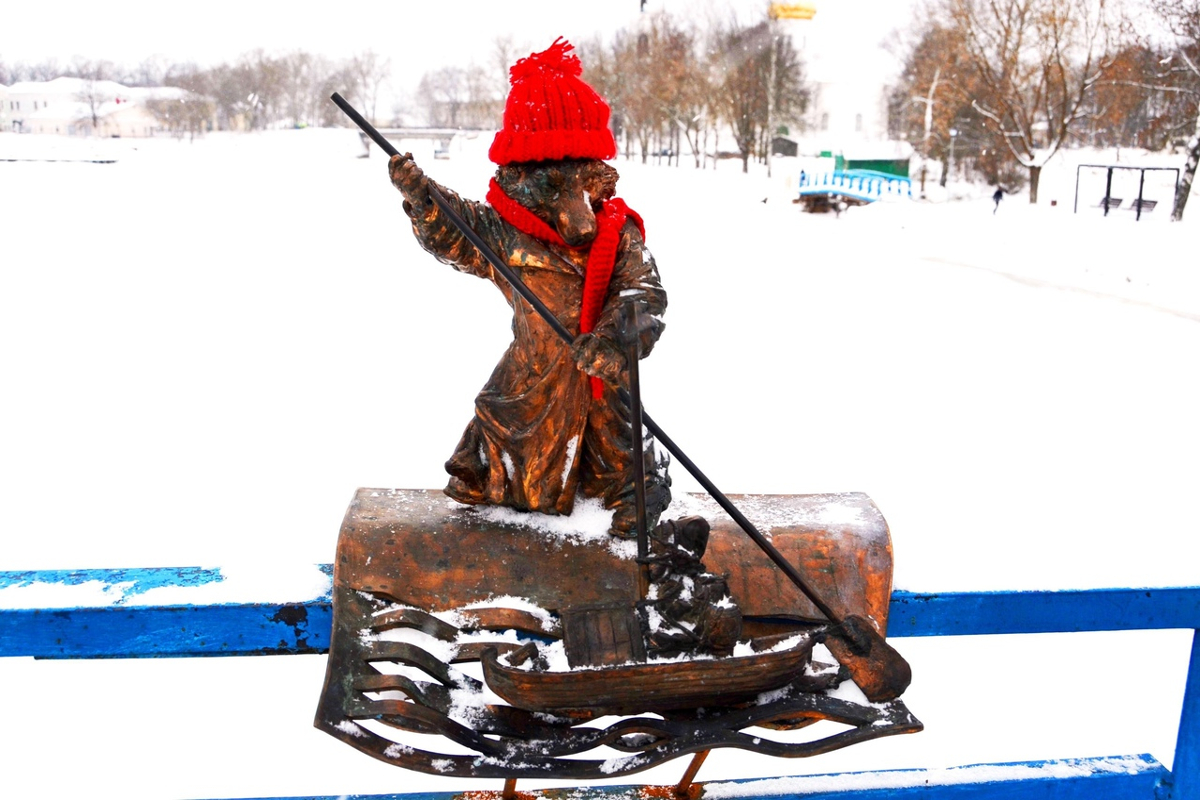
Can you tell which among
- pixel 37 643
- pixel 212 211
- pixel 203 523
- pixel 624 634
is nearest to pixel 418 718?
pixel 624 634

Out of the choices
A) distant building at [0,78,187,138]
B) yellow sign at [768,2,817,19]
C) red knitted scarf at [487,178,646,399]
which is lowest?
red knitted scarf at [487,178,646,399]

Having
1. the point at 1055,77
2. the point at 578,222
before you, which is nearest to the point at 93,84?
A: the point at 578,222

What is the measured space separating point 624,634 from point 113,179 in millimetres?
11276

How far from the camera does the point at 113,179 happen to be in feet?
36.0

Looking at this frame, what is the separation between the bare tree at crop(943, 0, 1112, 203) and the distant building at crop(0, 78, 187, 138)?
11.6 m

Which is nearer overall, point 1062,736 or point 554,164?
point 554,164

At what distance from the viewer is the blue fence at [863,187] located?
1533cm

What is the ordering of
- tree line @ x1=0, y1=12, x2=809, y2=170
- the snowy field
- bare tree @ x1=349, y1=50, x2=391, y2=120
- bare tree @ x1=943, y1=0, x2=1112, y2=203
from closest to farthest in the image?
the snowy field < bare tree @ x1=349, y1=50, x2=391, y2=120 < tree line @ x1=0, y1=12, x2=809, y2=170 < bare tree @ x1=943, y1=0, x2=1112, y2=203

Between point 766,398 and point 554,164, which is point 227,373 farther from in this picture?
point 554,164

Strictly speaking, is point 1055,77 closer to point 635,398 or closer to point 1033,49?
point 1033,49

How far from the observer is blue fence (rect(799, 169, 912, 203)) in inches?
603

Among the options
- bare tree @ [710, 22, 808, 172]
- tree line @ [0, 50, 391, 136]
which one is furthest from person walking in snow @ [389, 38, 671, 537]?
bare tree @ [710, 22, 808, 172]

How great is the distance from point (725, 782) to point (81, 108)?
11310 millimetres

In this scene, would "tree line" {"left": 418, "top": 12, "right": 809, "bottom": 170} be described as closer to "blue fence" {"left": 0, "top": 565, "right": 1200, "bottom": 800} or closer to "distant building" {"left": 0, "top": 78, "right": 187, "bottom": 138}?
"distant building" {"left": 0, "top": 78, "right": 187, "bottom": 138}
